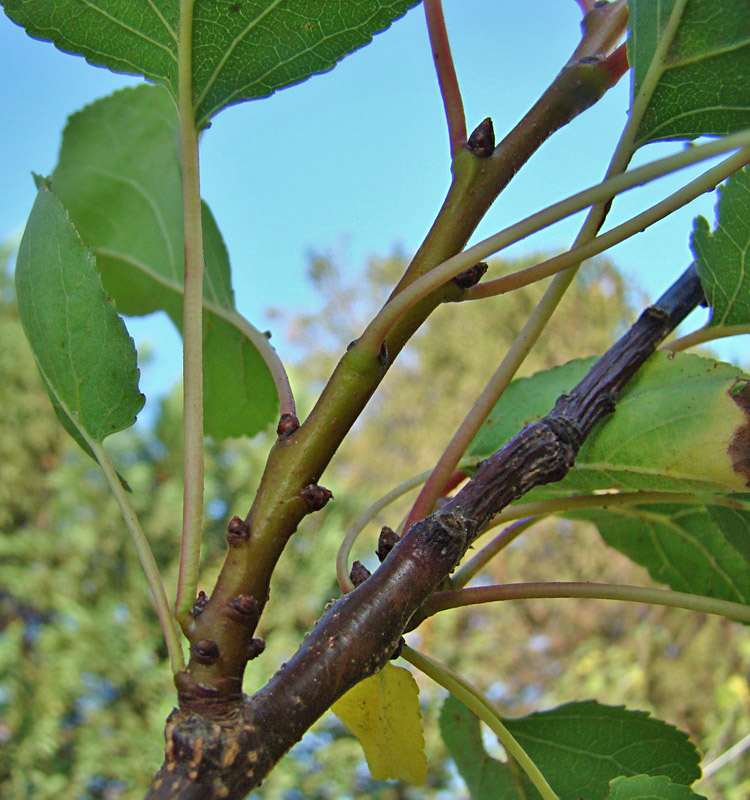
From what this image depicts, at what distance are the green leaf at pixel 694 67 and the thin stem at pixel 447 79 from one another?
0.07 meters

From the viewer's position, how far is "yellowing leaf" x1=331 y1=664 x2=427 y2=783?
1.23ft

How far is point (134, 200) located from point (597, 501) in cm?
39

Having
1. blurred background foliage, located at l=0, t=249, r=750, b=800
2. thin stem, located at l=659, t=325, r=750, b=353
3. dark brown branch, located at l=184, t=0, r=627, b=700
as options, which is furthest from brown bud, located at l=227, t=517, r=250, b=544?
blurred background foliage, located at l=0, t=249, r=750, b=800

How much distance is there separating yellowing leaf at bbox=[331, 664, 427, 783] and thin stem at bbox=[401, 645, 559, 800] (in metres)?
0.03

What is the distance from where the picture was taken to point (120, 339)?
33 cm

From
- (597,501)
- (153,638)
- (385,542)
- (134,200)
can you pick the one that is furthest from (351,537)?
(153,638)

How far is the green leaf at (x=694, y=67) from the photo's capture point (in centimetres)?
31

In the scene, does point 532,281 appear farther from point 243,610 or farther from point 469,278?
point 243,610

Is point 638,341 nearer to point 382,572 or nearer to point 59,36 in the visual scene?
point 382,572

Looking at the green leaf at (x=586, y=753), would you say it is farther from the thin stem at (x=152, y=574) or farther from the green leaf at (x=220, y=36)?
the green leaf at (x=220, y=36)

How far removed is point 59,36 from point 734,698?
7.98 ft

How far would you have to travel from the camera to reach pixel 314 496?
0.30m

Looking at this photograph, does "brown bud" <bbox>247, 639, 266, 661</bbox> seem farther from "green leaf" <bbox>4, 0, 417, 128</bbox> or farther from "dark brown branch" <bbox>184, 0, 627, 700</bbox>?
"green leaf" <bbox>4, 0, 417, 128</bbox>

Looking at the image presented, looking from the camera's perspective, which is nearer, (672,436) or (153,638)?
(672,436)
